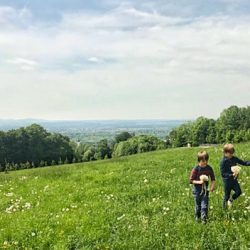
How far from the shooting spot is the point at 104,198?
51.4 feet

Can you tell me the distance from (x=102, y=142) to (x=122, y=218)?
154359mm

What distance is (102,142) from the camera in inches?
6575

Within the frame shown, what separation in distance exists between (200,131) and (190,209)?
5241 inches

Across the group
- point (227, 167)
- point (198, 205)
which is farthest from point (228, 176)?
point (198, 205)

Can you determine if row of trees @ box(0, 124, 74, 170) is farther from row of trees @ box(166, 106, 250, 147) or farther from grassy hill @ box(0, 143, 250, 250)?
grassy hill @ box(0, 143, 250, 250)

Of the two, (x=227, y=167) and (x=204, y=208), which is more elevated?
(x=227, y=167)

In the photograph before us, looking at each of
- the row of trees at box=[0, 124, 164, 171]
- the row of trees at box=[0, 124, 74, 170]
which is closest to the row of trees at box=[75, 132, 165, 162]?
the row of trees at box=[0, 124, 164, 171]

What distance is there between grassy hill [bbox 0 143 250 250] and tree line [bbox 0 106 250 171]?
3688 inches

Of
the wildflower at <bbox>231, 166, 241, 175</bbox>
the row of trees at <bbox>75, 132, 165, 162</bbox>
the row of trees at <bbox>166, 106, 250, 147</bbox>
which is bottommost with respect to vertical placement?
the row of trees at <bbox>75, 132, 165, 162</bbox>

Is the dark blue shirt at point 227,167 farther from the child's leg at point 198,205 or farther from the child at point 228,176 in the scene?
the child's leg at point 198,205

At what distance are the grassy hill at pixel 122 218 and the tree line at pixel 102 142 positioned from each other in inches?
3688

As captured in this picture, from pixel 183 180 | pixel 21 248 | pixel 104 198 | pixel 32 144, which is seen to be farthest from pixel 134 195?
pixel 32 144

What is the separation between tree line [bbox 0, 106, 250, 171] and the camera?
124 m

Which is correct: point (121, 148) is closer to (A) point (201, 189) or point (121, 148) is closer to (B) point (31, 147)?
(B) point (31, 147)
